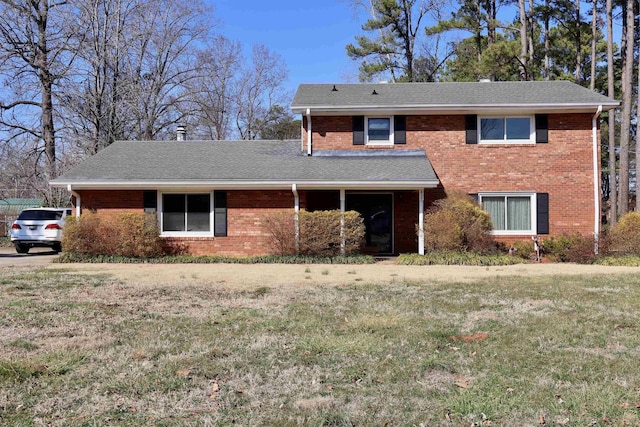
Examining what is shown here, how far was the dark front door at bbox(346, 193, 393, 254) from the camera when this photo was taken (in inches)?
650

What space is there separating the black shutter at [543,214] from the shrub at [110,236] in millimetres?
11654

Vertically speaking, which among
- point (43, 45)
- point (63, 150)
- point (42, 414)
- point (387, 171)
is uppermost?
point (43, 45)

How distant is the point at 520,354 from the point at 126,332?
412 centimetres

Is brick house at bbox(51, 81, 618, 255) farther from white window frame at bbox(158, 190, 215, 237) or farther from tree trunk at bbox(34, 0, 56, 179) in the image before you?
tree trunk at bbox(34, 0, 56, 179)

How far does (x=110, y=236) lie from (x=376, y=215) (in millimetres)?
8039

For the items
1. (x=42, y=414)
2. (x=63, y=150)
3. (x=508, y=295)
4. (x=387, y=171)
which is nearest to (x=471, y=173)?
(x=387, y=171)

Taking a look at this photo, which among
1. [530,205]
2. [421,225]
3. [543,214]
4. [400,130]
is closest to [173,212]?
[421,225]

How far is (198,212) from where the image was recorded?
15.8 metres

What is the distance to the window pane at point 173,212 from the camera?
15.7 meters

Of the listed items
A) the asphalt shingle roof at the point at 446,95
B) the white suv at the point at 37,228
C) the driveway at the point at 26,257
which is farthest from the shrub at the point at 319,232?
the white suv at the point at 37,228

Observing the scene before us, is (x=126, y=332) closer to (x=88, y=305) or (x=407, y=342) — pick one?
(x=88, y=305)

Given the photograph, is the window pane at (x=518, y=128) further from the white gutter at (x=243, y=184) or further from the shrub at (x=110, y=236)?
the shrub at (x=110, y=236)

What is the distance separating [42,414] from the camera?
3459mm

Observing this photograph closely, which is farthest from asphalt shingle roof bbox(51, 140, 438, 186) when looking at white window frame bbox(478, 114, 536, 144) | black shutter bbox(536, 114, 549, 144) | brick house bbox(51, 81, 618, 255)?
black shutter bbox(536, 114, 549, 144)
